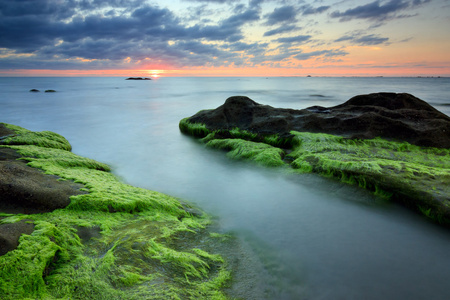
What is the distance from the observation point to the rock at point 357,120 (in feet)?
23.7

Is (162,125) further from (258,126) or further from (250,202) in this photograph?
(250,202)

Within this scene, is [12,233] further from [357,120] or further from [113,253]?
[357,120]

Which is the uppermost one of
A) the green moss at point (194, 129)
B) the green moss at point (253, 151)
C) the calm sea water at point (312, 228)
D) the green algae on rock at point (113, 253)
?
the green moss at point (194, 129)

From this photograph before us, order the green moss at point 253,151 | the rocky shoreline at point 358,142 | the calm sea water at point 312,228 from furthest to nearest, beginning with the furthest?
the green moss at point 253,151, the rocky shoreline at point 358,142, the calm sea water at point 312,228

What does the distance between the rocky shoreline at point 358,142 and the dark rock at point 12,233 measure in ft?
18.4

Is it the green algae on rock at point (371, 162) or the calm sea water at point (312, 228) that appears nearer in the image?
the calm sea water at point (312, 228)

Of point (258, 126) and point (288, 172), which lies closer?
point (288, 172)

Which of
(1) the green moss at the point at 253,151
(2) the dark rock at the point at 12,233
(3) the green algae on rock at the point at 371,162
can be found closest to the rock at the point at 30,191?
(2) the dark rock at the point at 12,233

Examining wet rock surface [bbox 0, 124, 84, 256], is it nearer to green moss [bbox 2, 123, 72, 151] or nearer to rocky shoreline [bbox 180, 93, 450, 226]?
green moss [bbox 2, 123, 72, 151]

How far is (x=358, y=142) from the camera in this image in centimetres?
732

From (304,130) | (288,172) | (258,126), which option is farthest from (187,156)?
(304,130)

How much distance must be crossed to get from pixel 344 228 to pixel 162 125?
12.1 meters

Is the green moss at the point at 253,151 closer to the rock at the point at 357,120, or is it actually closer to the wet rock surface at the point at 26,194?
the rock at the point at 357,120

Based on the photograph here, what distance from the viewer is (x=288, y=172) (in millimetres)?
6492
